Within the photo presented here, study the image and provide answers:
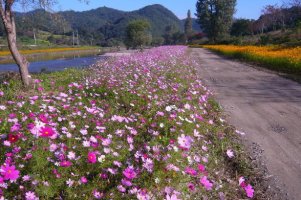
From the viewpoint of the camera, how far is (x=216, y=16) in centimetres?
7581

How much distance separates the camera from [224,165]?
475 centimetres

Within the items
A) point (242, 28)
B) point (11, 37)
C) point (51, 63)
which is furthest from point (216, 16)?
point (11, 37)

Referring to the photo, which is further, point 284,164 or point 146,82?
point 146,82

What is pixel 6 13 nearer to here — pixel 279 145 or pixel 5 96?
pixel 5 96

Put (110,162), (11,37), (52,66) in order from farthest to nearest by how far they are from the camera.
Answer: (52,66) → (11,37) → (110,162)

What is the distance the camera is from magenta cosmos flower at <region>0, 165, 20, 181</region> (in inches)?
111

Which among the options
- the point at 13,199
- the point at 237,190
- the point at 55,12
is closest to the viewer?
the point at 13,199

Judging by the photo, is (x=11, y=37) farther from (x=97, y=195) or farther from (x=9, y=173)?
(x=97, y=195)

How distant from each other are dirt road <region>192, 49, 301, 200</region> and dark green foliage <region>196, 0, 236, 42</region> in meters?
65.7

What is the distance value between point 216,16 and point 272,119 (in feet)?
237

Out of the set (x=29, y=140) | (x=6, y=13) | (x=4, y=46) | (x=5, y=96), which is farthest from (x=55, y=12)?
(x=4, y=46)

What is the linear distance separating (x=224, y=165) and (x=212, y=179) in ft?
2.32

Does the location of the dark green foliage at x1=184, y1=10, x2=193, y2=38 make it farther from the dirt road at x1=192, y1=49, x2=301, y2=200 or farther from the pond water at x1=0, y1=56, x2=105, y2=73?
the dirt road at x1=192, y1=49, x2=301, y2=200

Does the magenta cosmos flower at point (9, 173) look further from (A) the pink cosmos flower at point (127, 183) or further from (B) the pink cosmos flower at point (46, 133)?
(A) the pink cosmos flower at point (127, 183)
